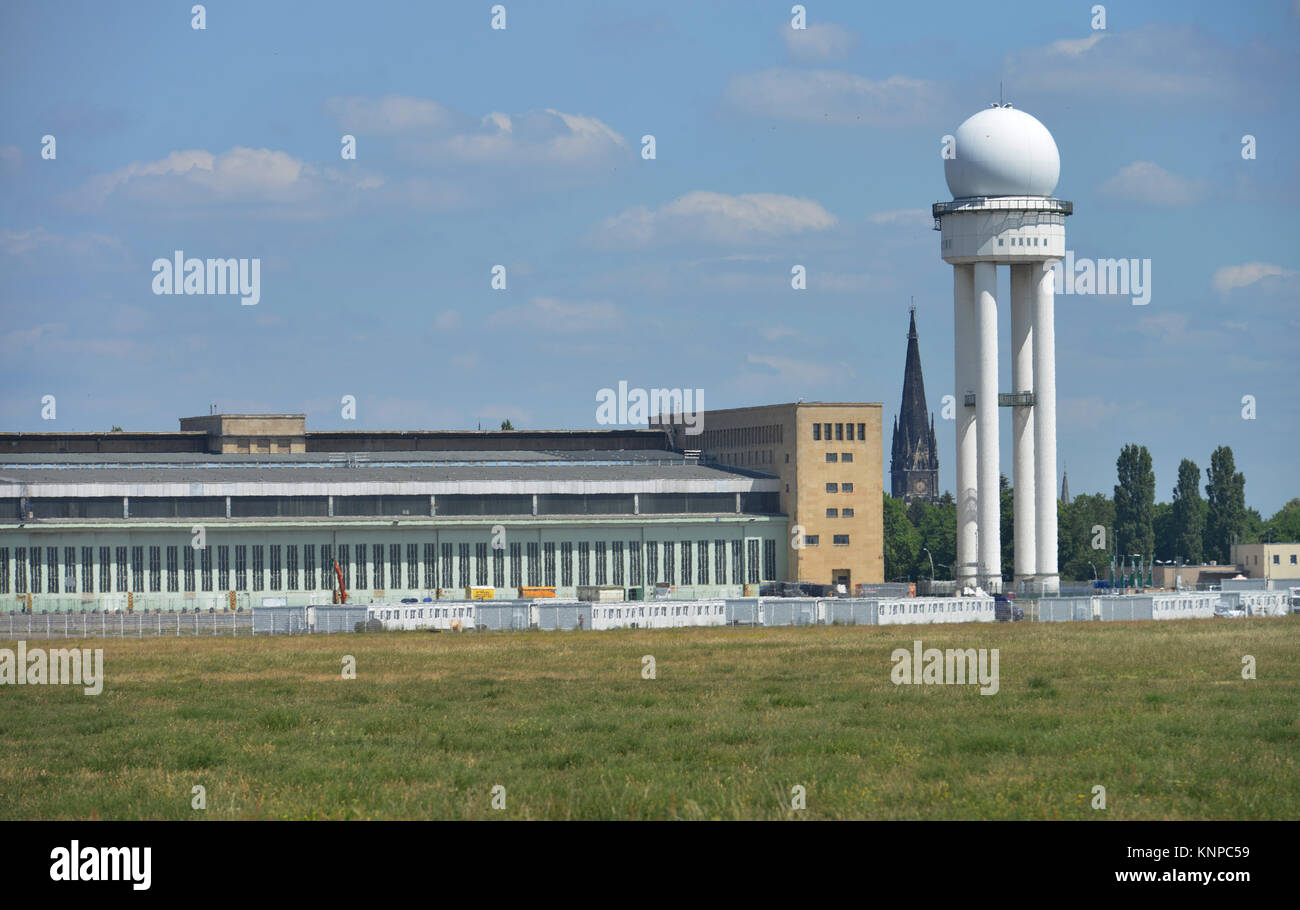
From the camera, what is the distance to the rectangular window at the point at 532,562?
380 feet

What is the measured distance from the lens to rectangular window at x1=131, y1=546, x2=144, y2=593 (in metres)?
108

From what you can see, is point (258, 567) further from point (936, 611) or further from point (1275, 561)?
point (1275, 561)

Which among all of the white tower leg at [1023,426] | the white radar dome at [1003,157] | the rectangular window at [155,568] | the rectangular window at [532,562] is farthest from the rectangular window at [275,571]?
the white radar dome at [1003,157]

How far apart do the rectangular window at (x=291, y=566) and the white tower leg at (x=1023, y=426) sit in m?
47.8

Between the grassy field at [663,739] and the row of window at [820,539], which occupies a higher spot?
the row of window at [820,539]

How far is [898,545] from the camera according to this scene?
16612 cm

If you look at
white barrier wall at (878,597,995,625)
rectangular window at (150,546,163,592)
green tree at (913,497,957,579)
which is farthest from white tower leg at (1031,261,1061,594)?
rectangular window at (150,546,163,592)

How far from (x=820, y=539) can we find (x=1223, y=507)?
215 feet

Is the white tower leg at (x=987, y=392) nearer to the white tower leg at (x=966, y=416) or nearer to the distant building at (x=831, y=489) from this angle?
the white tower leg at (x=966, y=416)

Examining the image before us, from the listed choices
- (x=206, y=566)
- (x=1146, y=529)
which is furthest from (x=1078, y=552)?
(x=206, y=566)
